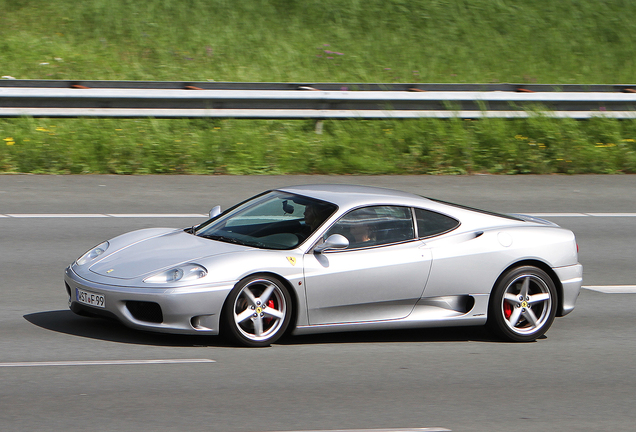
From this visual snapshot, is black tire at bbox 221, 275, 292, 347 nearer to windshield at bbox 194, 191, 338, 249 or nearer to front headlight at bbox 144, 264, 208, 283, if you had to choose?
front headlight at bbox 144, 264, 208, 283

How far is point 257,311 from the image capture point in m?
6.64

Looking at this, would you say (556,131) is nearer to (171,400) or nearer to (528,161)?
(528,161)

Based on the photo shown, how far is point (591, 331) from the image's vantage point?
7.79m

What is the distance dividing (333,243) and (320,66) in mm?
13023

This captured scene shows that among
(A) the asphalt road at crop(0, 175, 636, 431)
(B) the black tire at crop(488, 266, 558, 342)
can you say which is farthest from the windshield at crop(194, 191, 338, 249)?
(B) the black tire at crop(488, 266, 558, 342)

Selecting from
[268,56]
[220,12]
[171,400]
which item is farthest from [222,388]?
[220,12]

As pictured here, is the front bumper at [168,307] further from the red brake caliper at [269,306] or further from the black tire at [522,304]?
the black tire at [522,304]

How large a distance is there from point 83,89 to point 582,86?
9.23 meters

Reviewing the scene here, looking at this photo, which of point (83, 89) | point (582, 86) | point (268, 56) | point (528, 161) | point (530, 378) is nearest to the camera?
point (530, 378)

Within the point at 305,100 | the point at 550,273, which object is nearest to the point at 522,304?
the point at 550,273

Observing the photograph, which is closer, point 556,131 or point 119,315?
point 119,315

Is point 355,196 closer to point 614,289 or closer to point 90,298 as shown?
point 90,298

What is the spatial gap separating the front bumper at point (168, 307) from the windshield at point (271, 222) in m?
0.69

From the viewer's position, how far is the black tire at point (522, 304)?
24.2ft
